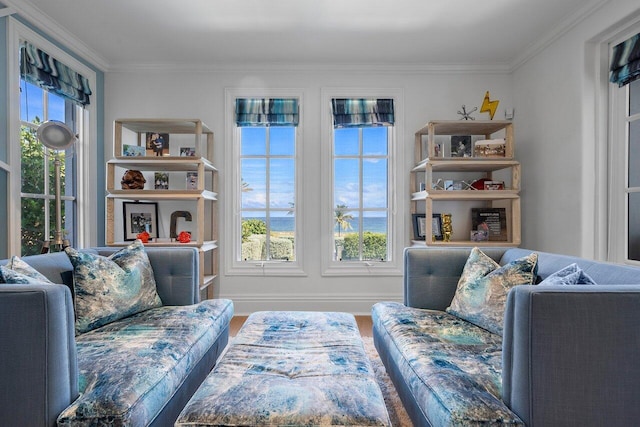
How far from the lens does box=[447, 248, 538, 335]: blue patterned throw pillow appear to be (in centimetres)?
194

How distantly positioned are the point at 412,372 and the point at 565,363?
0.57 m

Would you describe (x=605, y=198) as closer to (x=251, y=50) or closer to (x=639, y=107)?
(x=639, y=107)

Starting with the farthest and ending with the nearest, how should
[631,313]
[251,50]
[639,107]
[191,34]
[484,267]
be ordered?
1. [251,50]
2. [191,34]
3. [639,107]
4. [484,267]
5. [631,313]

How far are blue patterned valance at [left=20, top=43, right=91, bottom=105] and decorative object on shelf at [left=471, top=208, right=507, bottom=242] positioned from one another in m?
3.89

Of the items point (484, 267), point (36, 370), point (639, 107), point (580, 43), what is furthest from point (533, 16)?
point (36, 370)

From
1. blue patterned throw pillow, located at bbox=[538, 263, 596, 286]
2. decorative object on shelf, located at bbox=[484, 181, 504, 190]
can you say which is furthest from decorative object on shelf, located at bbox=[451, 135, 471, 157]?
→ blue patterned throw pillow, located at bbox=[538, 263, 596, 286]

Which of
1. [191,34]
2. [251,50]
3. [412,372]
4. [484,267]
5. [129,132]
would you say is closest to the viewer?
[412,372]

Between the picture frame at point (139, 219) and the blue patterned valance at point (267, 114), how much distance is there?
1.25 m

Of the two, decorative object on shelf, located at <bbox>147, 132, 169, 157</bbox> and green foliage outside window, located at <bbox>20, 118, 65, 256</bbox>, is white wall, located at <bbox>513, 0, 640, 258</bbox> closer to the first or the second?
decorative object on shelf, located at <bbox>147, 132, 169, 157</bbox>

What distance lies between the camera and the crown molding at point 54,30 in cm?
277

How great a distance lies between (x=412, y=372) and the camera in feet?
5.20

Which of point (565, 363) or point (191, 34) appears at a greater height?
point (191, 34)

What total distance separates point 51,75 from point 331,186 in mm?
2551

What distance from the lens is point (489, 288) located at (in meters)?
2.01
